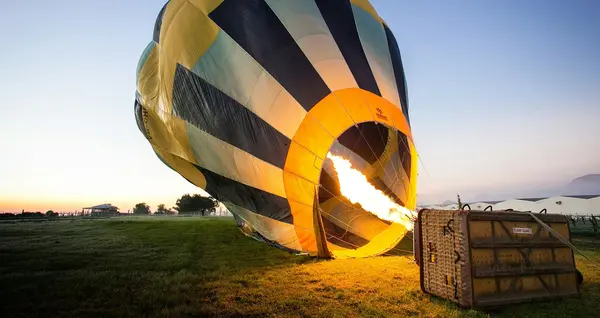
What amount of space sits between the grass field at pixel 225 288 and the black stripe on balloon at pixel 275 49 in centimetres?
286

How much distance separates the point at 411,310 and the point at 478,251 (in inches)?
39.9

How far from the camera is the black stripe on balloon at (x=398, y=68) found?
6758 mm

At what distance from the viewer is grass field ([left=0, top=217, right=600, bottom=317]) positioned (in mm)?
3479

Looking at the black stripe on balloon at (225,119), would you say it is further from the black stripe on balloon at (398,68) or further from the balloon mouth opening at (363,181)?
the black stripe on balloon at (398,68)

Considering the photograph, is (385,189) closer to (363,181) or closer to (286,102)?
(363,181)

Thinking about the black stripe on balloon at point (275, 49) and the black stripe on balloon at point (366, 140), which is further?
the black stripe on balloon at point (366, 140)

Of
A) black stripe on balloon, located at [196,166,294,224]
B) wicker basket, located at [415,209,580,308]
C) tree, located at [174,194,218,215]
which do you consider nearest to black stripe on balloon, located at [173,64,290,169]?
black stripe on balloon, located at [196,166,294,224]

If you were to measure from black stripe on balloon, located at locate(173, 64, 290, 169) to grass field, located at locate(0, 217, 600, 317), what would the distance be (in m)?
1.97

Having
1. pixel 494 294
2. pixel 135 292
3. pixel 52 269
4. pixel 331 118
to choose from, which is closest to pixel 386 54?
pixel 331 118

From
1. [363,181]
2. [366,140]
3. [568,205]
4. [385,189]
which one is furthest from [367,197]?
[568,205]

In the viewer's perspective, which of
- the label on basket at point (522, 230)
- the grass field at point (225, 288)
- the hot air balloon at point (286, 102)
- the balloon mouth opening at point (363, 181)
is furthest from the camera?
the balloon mouth opening at point (363, 181)

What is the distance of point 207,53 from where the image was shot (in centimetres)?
595

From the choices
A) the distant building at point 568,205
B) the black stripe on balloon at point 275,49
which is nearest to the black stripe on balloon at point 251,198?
the black stripe on balloon at point 275,49

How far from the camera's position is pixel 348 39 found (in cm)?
604
